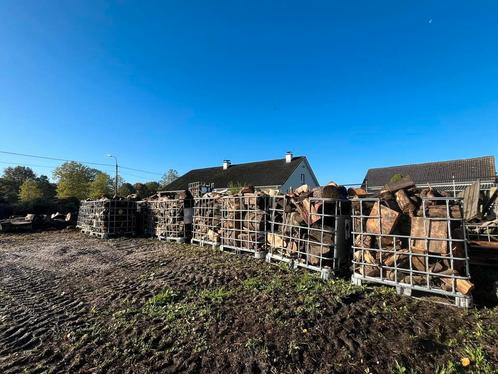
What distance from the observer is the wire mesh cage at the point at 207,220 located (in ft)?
32.3

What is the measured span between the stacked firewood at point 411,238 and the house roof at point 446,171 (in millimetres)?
17808

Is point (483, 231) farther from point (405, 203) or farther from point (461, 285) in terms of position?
point (461, 285)

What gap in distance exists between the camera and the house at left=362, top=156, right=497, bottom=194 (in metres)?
22.2

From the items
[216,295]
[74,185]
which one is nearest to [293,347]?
[216,295]

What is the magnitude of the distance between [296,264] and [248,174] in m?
21.7

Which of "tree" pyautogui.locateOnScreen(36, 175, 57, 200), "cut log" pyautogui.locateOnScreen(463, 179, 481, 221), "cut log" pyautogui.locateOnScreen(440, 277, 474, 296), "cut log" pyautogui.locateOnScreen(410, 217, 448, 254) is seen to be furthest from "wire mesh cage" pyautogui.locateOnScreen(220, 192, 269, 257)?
"tree" pyautogui.locateOnScreen(36, 175, 57, 200)

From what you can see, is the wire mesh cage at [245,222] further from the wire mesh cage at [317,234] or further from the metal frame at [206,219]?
the wire mesh cage at [317,234]

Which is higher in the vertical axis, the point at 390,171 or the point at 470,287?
the point at 390,171

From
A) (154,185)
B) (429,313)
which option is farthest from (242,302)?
(154,185)

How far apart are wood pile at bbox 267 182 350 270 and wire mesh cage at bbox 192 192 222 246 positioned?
3.47 meters

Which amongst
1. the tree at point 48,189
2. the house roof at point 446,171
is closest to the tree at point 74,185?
the tree at point 48,189

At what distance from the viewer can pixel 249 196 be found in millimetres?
8281

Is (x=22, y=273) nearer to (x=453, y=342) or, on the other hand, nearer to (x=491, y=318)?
(x=453, y=342)

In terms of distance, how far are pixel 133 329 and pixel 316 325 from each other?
240 centimetres
